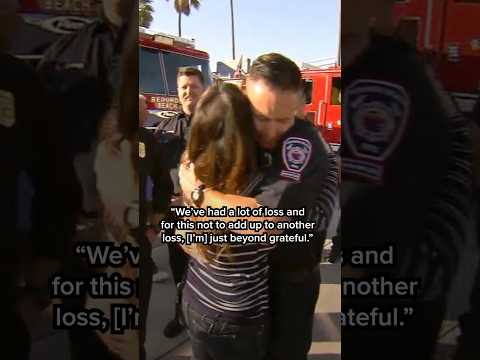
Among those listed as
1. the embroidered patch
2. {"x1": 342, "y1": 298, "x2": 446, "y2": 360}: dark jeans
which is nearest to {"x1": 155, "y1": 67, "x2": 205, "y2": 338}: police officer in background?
the embroidered patch

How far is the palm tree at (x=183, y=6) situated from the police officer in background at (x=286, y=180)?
329mm

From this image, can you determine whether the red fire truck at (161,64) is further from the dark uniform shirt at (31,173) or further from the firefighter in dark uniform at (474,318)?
the firefighter in dark uniform at (474,318)

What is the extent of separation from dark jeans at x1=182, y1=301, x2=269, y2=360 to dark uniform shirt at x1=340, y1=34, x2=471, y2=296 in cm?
50

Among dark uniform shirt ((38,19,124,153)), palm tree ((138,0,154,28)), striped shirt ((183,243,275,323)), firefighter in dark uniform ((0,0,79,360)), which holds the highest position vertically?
palm tree ((138,0,154,28))

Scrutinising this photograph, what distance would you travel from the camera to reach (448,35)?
68.1 inches

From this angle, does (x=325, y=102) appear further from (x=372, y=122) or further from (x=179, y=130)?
(x=179, y=130)

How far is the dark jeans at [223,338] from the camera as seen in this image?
1.71 meters

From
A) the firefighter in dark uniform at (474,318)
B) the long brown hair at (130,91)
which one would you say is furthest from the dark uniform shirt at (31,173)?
the firefighter in dark uniform at (474,318)

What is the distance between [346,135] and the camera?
69.7 inches

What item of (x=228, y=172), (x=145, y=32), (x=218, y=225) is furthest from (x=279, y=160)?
(x=145, y=32)

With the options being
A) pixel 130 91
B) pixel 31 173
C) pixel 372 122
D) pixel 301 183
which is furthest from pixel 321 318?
pixel 31 173

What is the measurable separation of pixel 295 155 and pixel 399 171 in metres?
0.43

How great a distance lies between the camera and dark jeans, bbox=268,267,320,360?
1775 millimetres

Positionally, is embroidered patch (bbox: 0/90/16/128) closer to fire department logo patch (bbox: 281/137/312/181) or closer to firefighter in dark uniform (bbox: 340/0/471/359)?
fire department logo patch (bbox: 281/137/312/181)
